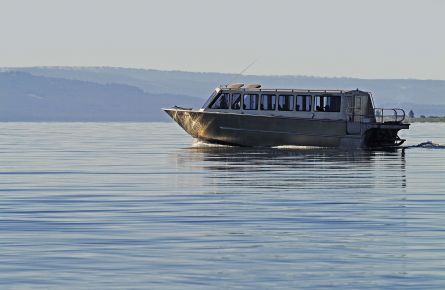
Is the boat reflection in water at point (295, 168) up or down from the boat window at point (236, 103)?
down

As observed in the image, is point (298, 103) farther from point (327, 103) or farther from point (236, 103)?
point (236, 103)

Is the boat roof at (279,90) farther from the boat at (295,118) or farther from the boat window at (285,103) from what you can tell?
the boat window at (285,103)

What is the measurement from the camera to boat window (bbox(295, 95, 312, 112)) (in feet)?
250

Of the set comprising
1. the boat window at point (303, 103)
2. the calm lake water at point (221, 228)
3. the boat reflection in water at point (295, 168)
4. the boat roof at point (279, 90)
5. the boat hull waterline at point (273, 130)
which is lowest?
the calm lake water at point (221, 228)

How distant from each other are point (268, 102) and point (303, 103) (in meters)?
2.05

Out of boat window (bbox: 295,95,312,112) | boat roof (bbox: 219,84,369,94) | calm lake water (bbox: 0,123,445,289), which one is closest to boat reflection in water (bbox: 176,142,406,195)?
calm lake water (bbox: 0,123,445,289)

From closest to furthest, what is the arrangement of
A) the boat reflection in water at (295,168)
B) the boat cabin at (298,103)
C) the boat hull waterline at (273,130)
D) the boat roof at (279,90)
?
the boat reflection in water at (295,168), the boat hull waterline at (273,130), the boat cabin at (298,103), the boat roof at (279,90)

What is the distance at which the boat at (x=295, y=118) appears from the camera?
249 feet

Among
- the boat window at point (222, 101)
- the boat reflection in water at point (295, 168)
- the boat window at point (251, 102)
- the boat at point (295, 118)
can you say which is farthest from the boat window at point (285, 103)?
the boat window at point (222, 101)

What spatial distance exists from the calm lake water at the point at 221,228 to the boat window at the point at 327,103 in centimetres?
2317

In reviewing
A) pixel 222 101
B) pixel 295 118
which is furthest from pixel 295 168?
pixel 222 101

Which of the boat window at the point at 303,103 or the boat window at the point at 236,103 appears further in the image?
the boat window at the point at 236,103

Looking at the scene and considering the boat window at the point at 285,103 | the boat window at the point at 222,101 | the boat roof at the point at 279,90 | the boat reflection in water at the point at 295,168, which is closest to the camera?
the boat reflection in water at the point at 295,168

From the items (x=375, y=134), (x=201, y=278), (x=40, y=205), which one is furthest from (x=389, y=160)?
(x=201, y=278)
